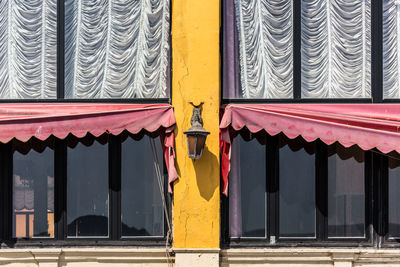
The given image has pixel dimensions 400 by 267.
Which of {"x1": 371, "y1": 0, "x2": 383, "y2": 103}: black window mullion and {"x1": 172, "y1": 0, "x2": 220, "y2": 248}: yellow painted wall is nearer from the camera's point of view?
{"x1": 172, "y1": 0, "x2": 220, "y2": 248}: yellow painted wall

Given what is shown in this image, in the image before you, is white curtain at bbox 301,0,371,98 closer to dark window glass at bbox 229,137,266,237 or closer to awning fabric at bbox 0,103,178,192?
dark window glass at bbox 229,137,266,237

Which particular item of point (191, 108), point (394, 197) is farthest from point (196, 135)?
point (394, 197)

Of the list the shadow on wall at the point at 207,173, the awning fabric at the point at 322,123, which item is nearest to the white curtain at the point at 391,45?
the awning fabric at the point at 322,123

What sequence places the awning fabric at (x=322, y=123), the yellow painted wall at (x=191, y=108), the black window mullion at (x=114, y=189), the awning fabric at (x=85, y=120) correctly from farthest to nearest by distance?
the black window mullion at (x=114, y=189)
the yellow painted wall at (x=191, y=108)
the awning fabric at (x=85, y=120)
the awning fabric at (x=322, y=123)

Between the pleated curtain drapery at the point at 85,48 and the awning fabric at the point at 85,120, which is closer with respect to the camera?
the awning fabric at the point at 85,120

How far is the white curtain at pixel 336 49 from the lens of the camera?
27.7 feet

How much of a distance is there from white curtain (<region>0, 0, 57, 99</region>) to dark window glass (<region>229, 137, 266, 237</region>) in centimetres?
279

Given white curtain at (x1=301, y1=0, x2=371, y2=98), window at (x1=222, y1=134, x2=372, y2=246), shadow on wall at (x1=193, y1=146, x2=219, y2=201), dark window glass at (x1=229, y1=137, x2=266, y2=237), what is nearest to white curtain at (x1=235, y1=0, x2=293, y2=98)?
white curtain at (x1=301, y1=0, x2=371, y2=98)

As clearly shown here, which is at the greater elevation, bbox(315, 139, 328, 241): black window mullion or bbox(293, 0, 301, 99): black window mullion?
bbox(293, 0, 301, 99): black window mullion

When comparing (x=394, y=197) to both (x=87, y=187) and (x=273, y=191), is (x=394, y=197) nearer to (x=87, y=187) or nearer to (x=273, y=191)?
(x=273, y=191)

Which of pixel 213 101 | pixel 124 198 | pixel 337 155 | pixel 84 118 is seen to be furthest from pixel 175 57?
pixel 337 155

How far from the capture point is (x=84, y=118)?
7871mm

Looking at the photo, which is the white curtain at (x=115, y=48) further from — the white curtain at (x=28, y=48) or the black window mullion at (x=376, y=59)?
the black window mullion at (x=376, y=59)

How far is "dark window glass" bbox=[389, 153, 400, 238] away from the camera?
8.32 meters
